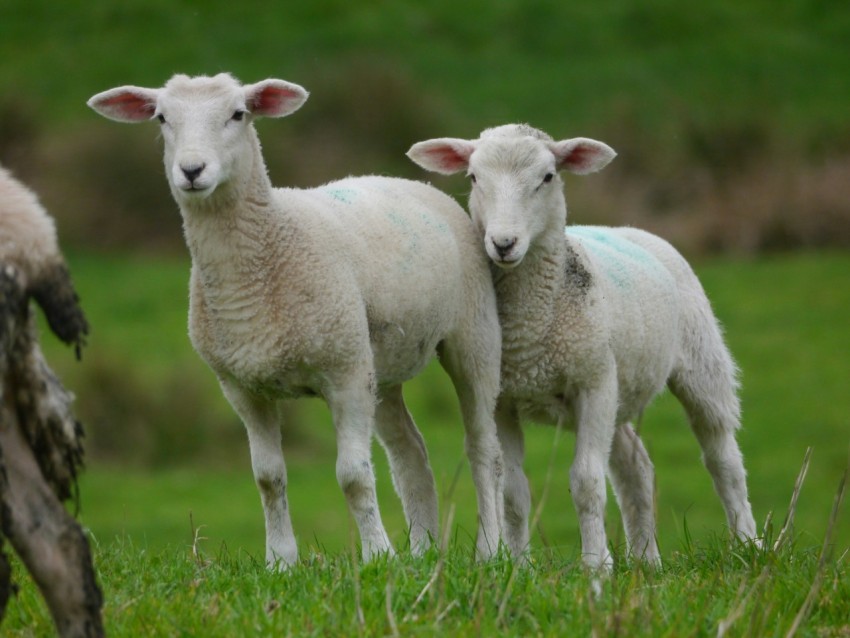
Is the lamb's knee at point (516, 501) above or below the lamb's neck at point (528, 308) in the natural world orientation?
below

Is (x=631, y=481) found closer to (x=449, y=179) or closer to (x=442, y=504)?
(x=442, y=504)

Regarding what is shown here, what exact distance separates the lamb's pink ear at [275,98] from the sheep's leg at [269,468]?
1214 millimetres

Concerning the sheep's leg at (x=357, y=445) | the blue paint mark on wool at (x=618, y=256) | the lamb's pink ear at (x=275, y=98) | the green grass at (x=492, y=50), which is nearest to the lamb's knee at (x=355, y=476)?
the sheep's leg at (x=357, y=445)

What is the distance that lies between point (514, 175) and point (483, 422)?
1.17 meters

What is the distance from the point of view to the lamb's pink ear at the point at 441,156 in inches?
301

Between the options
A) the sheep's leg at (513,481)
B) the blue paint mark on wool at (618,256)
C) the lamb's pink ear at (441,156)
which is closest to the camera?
the sheep's leg at (513,481)

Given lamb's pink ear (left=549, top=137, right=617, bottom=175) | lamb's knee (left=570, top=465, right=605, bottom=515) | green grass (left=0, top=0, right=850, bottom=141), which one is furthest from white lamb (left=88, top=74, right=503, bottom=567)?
green grass (left=0, top=0, right=850, bottom=141)

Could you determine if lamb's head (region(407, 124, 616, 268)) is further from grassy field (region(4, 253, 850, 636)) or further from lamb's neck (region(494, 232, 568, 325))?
grassy field (region(4, 253, 850, 636))

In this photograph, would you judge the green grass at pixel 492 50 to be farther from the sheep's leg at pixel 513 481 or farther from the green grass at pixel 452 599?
the green grass at pixel 452 599

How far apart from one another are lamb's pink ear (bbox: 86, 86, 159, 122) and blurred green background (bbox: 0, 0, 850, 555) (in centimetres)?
653

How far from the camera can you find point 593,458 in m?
7.14

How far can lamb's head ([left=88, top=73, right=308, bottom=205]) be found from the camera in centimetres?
621

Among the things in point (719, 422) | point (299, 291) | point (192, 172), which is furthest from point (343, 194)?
point (719, 422)

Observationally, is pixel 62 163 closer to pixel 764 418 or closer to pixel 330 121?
pixel 330 121
